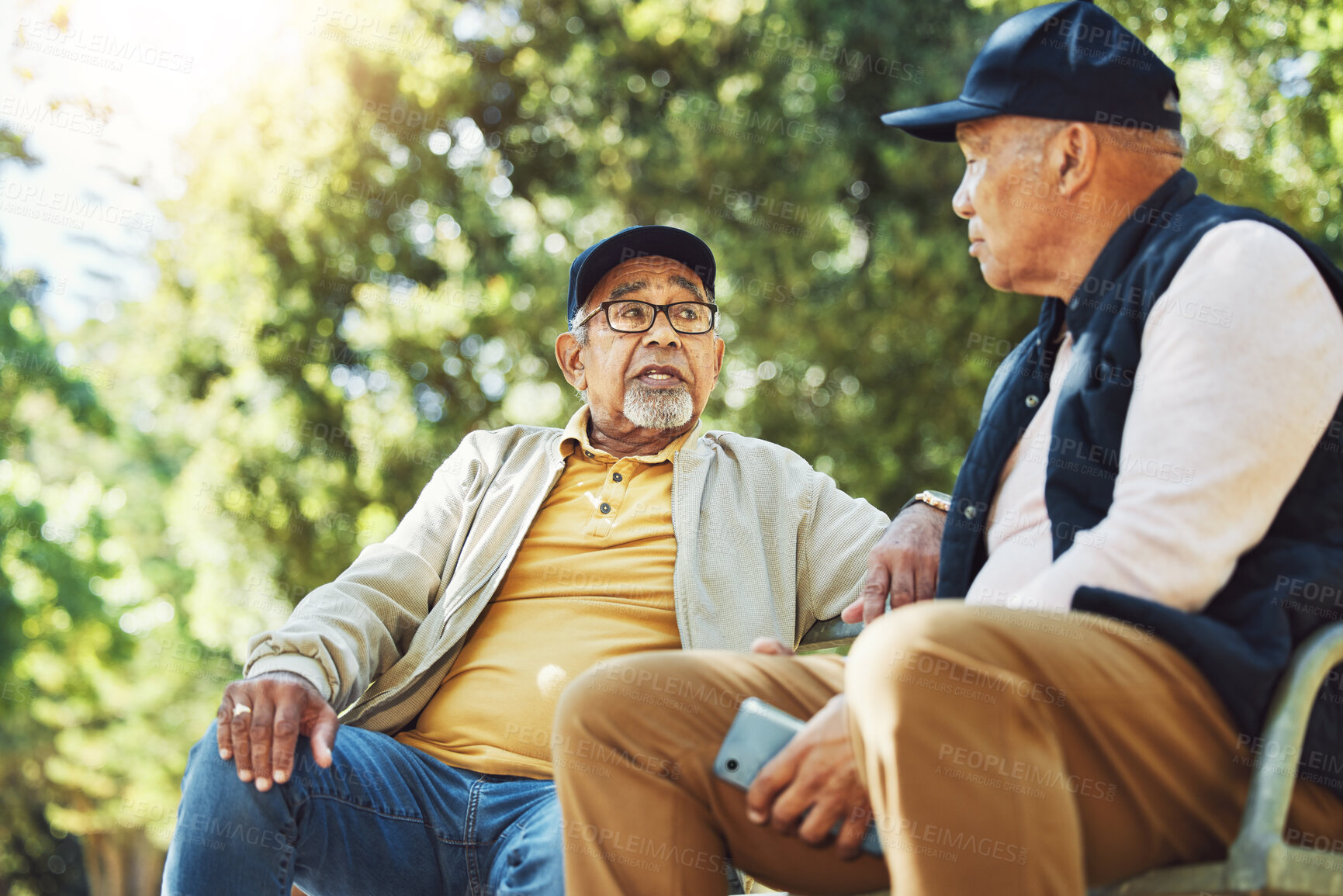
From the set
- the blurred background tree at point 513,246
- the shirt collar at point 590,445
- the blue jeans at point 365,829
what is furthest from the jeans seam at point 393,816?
the blurred background tree at point 513,246

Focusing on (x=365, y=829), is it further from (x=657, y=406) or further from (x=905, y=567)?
(x=657, y=406)

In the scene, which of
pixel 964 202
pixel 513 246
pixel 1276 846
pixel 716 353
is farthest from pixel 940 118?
pixel 513 246

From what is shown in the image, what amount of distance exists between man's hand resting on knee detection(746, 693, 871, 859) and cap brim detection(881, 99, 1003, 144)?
3.44 ft

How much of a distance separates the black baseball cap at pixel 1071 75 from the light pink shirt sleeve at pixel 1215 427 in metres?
0.40

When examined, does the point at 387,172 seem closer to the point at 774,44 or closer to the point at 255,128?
the point at 255,128

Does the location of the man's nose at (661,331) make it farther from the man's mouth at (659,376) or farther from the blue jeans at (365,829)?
the blue jeans at (365,829)

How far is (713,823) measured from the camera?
1.80 meters

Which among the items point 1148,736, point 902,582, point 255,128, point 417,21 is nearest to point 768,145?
point 417,21

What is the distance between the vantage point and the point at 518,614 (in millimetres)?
2867

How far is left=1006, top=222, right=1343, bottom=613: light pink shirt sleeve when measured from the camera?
1469 millimetres

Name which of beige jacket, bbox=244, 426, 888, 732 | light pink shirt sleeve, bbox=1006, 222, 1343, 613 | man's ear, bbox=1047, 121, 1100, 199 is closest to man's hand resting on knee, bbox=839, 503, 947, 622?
beige jacket, bbox=244, 426, 888, 732

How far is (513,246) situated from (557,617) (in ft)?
26.3

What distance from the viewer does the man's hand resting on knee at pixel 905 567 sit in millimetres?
2234

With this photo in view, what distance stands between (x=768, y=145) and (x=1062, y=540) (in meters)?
8.54
